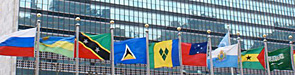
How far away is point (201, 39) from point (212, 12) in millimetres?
6630

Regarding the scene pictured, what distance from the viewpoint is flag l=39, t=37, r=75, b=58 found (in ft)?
160

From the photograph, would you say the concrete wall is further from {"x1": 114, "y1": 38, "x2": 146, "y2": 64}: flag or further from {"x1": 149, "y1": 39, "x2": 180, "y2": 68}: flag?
{"x1": 149, "y1": 39, "x2": 180, "y2": 68}: flag

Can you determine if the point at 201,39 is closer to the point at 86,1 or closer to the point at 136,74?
the point at 136,74

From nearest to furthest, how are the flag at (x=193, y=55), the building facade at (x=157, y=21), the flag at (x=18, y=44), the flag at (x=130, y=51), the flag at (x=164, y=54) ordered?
the flag at (x=18, y=44) < the flag at (x=130, y=51) < the flag at (x=164, y=54) < the flag at (x=193, y=55) < the building facade at (x=157, y=21)

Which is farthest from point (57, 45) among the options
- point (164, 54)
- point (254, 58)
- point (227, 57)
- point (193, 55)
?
point (254, 58)

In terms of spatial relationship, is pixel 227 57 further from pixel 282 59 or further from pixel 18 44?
pixel 18 44

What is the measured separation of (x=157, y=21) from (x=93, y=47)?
45.6 metres

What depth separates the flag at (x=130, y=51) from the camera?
52469 millimetres

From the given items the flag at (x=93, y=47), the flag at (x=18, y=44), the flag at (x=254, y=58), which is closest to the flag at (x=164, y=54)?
the flag at (x=93, y=47)

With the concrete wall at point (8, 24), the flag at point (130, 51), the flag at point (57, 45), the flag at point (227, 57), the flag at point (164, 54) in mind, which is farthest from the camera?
the concrete wall at point (8, 24)

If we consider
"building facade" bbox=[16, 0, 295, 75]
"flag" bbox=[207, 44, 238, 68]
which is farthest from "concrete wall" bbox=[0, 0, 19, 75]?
"flag" bbox=[207, 44, 238, 68]

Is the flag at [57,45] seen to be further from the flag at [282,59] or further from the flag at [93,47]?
the flag at [282,59]

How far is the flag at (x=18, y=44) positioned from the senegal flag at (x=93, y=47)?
4.74 m

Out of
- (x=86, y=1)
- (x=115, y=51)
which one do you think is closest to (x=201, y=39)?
(x=86, y=1)
